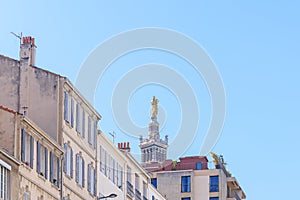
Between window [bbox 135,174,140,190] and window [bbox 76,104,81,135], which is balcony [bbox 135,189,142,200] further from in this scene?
window [bbox 76,104,81,135]

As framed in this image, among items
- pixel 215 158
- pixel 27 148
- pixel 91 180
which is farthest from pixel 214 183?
pixel 27 148

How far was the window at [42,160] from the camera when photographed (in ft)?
205

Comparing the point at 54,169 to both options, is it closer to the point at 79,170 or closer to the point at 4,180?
the point at 79,170

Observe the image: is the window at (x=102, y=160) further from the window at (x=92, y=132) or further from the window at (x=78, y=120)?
the window at (x=78, y=120)

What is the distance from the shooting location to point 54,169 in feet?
216

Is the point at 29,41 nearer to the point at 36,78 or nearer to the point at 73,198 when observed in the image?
the point at 36,78

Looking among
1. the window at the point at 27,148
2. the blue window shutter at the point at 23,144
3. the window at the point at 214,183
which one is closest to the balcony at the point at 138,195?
the window at the point at 27,148

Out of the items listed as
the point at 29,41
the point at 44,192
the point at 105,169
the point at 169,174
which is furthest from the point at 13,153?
the point at 169,174

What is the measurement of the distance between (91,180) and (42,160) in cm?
1241

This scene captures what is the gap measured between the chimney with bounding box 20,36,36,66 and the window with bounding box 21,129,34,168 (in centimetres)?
1015

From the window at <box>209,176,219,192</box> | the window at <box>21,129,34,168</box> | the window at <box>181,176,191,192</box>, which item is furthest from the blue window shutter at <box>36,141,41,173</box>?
the window at <box>209,176,219,192</box>

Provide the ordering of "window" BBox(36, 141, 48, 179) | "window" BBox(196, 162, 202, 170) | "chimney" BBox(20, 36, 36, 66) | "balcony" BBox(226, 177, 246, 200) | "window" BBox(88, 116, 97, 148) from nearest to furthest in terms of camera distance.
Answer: "window" BBox(36, 141, 48, 179) → "chimney" BBox(20, 36, 36, 66) → "window" BBox(88, 116, 97, 148) → "window" BBox(196, 162, 202, 170) → "balcony" BBox(226, 177, 246, 200)

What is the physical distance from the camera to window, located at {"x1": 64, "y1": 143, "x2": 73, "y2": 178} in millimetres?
68250

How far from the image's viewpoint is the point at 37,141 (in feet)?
204
